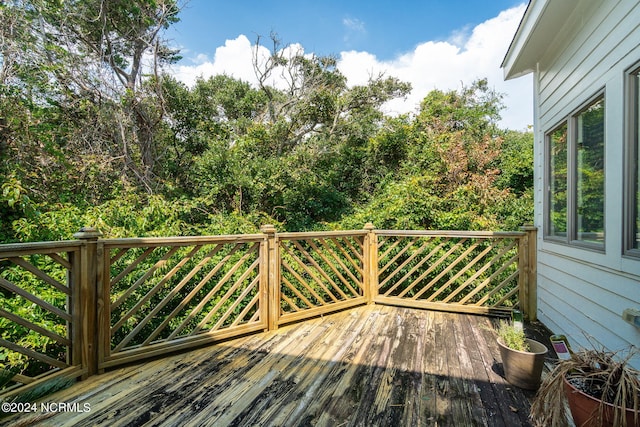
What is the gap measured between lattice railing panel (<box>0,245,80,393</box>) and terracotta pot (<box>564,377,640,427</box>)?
2645 mm

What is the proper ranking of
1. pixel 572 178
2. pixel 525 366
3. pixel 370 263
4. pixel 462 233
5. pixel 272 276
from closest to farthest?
pixel 525 366 → pixel 572 178 → pixel 272 276 → pixel 462 233 → pixel 370 263

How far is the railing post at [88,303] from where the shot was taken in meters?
2.00

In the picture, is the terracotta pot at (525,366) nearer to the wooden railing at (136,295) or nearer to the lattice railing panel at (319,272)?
the wooden railing at (136,295)

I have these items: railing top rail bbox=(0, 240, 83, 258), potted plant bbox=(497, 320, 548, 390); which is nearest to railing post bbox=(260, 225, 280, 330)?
railing top rail bbox=(0, 240, 83, 258)

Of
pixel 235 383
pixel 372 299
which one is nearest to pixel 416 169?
pixel 372 299

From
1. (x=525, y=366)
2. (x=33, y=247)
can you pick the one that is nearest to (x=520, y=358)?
(x=525, y=366)

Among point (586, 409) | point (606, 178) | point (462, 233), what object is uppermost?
point (606, 178)

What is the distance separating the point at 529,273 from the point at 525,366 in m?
1.66

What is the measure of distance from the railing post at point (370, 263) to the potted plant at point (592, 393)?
2389 millimetres

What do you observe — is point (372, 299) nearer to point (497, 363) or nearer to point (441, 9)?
point (497, 363)

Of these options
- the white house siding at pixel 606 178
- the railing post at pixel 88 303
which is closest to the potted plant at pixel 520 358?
the white house siding at pixel 606 178

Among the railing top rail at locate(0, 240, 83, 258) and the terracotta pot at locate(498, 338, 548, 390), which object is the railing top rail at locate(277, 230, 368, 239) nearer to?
the railing top rail at locate(0, 240, 83, 258)

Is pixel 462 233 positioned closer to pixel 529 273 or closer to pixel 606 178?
pixel 529 273

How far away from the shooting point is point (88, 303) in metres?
2.04
